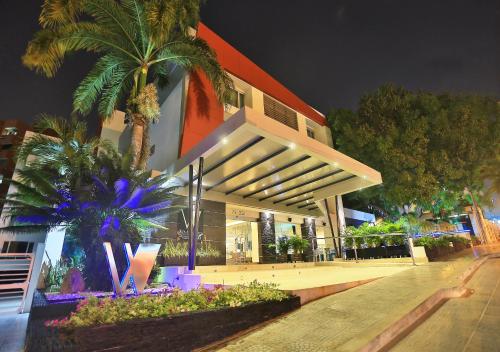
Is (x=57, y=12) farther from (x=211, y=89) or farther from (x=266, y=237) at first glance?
(x=266, y=237)

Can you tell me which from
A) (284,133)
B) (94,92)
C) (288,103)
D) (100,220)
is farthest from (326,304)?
(288,103)

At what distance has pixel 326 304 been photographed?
4.55m

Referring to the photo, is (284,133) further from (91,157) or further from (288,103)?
(288,103)

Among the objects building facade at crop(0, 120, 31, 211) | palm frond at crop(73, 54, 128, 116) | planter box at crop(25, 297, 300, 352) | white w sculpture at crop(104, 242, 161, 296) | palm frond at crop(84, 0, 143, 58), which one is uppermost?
building facade at crop(0, 120, 31, 211)

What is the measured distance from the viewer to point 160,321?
3014mm

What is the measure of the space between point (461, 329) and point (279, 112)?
1539cm

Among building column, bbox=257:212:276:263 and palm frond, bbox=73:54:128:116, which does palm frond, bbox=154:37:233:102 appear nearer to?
palm frond, bbox=73:54:128:116

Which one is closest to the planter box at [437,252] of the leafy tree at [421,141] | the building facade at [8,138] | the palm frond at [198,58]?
the leafy tree at [421,141]

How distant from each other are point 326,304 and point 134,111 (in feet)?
31.5

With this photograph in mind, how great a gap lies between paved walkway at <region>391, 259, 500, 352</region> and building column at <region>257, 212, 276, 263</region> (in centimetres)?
1149

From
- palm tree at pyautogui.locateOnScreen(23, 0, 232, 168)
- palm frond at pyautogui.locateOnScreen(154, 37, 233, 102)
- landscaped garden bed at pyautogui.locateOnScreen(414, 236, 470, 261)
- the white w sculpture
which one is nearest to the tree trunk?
palm tree at pyautogui.locateOnScreen(23, 0, 232, 168)

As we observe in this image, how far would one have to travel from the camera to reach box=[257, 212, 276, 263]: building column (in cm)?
1592

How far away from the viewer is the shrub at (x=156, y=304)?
2916 mm

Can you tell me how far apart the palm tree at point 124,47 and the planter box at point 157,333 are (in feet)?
21.7
